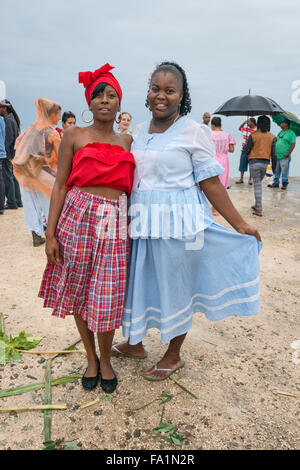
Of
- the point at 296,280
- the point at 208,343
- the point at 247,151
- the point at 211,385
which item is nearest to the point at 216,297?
the point at 211,385

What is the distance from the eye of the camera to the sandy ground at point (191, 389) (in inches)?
81.6

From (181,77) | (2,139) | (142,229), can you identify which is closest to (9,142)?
(2,139)

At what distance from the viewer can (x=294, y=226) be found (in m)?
6.98

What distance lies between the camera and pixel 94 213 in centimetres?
211

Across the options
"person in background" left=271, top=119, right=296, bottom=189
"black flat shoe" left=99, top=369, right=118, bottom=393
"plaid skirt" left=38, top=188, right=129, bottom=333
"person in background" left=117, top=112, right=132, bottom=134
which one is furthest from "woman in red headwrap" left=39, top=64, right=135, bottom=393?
"person in background" left=271, top=119, right=296, bottom=189

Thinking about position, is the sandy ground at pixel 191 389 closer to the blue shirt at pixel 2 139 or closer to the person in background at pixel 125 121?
the person in background at pixel 125 121

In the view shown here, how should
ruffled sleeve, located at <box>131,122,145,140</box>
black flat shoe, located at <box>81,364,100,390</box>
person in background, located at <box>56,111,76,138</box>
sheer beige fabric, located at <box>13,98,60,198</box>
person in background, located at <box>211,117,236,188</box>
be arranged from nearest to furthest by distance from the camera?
ruffled sleeve, located at <box>131,122,145,140</box>, black flat shoe, located at <box>81,364,100,390</box>, sheer beige fabric, located at <box>13,98,60,198</box>, person in background, located at <box>56,111,76,138</box>, person in background, located at <box>211,117,236,188</box>

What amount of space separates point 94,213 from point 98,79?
2.66 ft

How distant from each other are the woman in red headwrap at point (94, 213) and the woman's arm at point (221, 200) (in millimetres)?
484

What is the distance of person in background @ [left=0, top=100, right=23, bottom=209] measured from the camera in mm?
7371

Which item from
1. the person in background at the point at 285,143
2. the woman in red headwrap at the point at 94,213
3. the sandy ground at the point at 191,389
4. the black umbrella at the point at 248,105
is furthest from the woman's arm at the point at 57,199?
the person in background at the point at 285,143

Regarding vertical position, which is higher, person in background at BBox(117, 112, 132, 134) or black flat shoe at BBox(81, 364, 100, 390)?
person in background at BBox(117, 112, 132, 134)

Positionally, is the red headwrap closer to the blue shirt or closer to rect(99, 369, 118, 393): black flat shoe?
rect(99, 369, 118, 393): black flat shoe

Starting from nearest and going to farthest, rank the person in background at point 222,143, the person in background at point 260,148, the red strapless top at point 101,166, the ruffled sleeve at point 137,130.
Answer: the red strapless top at point 101,166 → the ruffled sleeve at point 137,130 → the person in background at point 222,143 → the person in background at point 260,148
